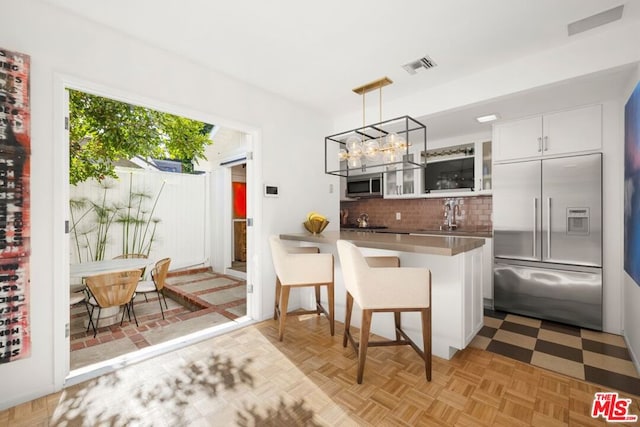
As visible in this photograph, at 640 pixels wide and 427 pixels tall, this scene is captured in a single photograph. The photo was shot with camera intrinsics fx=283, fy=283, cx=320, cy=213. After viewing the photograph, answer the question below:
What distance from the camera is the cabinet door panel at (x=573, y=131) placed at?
9.59 feet

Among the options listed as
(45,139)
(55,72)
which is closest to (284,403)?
(45,139)

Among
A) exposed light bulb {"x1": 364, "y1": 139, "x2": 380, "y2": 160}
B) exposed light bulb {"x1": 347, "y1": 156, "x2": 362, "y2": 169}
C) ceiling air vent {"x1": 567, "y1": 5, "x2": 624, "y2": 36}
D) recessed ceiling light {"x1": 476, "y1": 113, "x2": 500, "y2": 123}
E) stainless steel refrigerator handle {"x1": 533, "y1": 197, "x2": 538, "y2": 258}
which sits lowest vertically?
stainless steel refrigerator handle {"x1": 533, "y1": 197, "x2": 538, "y2": 258}

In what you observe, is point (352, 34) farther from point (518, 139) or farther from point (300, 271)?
point (518, 139)

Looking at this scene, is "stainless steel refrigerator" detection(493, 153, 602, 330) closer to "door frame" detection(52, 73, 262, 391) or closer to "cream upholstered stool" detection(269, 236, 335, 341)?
"cream upholstered stool" detection(269, 236, 335, 341)

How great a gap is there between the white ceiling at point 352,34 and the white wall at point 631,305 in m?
0.41

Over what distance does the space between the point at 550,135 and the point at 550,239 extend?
1162 millimetres

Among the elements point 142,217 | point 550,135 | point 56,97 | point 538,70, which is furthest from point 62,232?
point 550,135

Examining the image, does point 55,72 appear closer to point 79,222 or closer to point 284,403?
point 284,403

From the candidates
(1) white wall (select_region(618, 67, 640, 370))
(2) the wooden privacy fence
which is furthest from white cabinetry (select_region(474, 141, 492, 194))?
(2) the wooden privacy fence

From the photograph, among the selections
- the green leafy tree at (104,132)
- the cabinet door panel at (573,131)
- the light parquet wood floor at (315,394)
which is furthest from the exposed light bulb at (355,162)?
the green leafy tree at (104,132)

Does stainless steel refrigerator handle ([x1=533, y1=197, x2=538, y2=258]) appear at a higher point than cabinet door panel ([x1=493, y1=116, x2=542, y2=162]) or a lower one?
lower

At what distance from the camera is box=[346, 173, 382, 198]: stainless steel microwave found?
5113 millimetres

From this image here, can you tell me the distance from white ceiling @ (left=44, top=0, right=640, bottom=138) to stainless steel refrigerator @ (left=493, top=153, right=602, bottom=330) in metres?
0.83

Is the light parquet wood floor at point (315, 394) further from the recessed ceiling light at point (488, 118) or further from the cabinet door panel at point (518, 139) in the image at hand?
the recessed ceiling light at point (488, 118)
